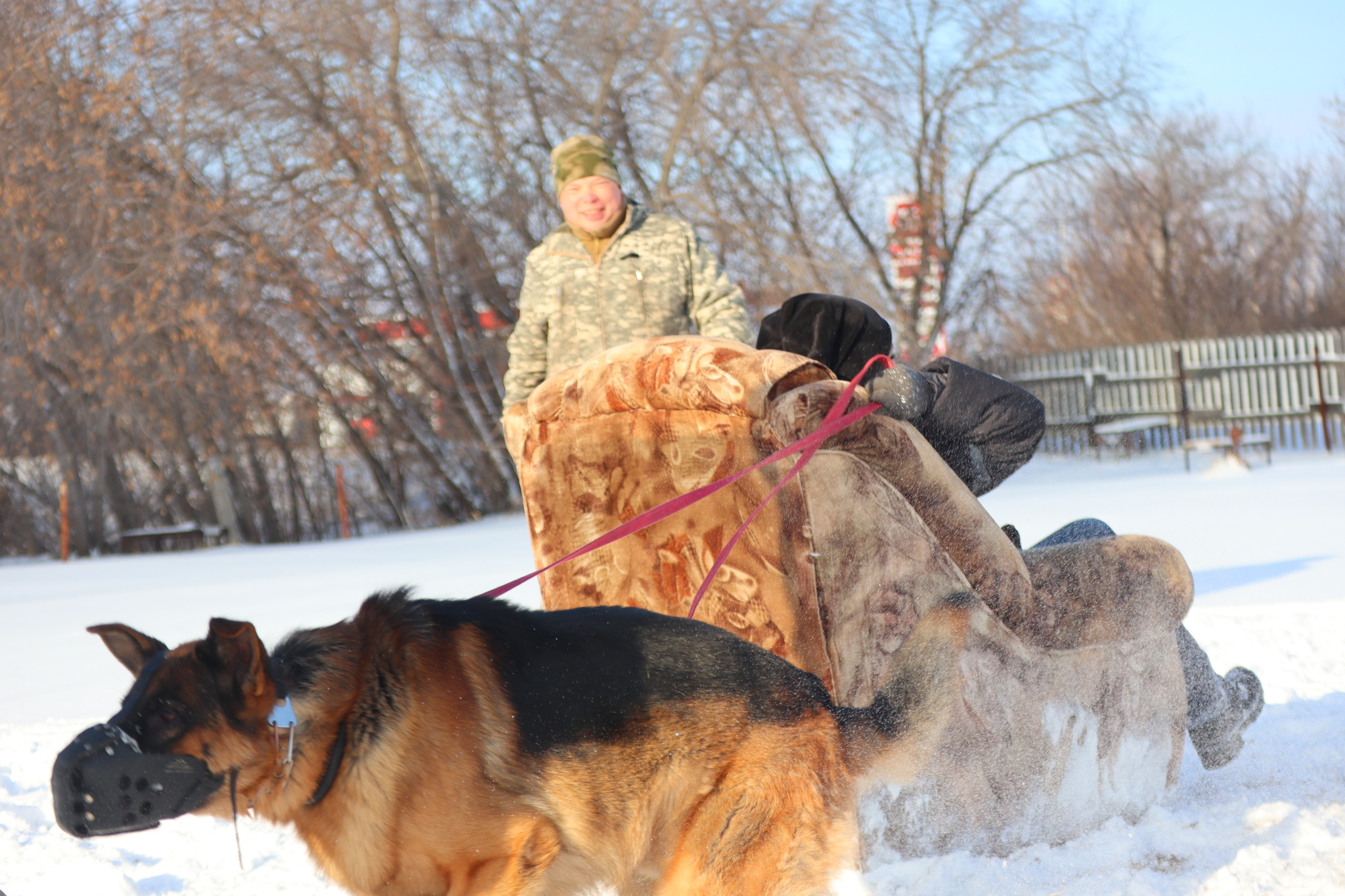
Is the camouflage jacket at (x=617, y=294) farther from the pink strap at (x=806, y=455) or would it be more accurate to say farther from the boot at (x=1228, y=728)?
the boot at (x=1228, y=728)

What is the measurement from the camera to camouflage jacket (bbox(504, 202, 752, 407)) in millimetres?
4082

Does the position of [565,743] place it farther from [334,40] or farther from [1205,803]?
[334,40]

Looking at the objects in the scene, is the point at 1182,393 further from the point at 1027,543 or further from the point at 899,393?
the point at 899,393

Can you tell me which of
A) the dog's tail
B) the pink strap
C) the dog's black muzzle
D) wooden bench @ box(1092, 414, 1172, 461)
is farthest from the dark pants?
wooden bench @ box(1092, 414, 1172, 461)

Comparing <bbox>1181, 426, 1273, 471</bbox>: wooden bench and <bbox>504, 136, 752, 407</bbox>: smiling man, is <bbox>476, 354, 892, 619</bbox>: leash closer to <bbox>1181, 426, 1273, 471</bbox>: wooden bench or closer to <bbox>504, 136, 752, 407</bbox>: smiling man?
<bbox>504, 136, 752, 407</bbox>: smiling man

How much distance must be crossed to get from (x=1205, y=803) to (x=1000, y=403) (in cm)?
129

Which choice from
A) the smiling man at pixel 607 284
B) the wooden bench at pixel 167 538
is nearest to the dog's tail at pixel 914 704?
the smiling man at pixel 607 284

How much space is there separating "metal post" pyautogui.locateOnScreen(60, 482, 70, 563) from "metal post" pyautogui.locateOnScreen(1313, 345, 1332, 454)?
18.6 m

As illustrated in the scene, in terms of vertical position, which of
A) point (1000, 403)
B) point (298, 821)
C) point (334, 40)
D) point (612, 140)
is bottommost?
point (298, 821)

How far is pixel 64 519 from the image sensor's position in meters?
12.9

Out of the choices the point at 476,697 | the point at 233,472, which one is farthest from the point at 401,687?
the point at 233,472

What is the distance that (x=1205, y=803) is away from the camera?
2.77 m

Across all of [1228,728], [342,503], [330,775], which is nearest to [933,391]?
[1228,728]

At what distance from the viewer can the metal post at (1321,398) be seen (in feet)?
54.3
